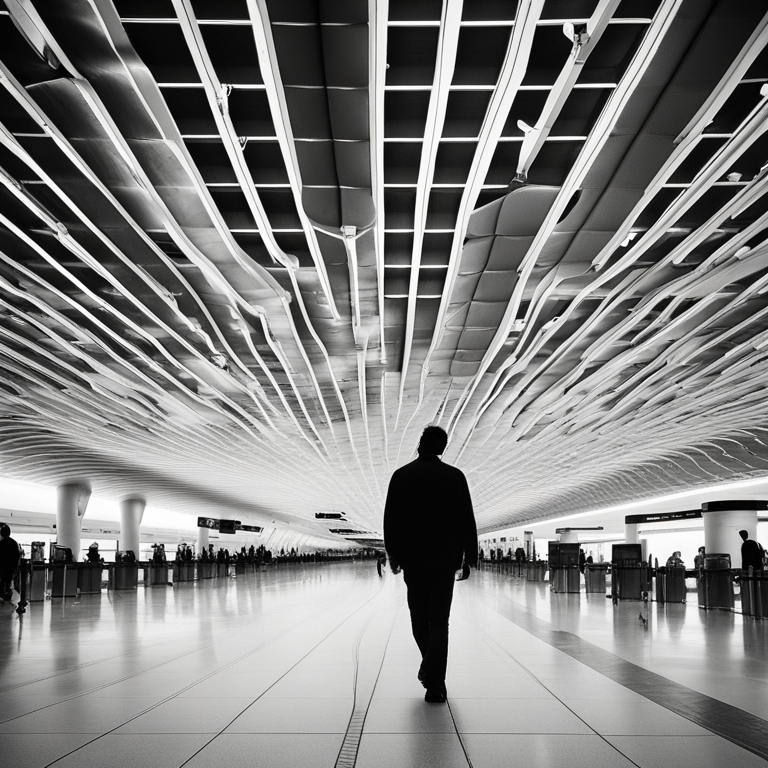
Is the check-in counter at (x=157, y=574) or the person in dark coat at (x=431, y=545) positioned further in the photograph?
the check-in counter at (x=157, y=574)

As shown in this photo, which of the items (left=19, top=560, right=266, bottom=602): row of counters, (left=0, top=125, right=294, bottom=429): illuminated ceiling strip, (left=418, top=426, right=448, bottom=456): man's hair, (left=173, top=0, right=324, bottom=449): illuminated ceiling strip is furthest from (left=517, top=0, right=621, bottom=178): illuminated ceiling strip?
(left=19, top=560, right=266, bottom=602): row of counters

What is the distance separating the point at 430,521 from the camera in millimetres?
4887

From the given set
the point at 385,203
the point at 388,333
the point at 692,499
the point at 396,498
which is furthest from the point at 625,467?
the point at 396,498

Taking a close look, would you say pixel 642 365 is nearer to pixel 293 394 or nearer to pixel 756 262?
pixel 756 262

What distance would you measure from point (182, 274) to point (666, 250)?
5.69m

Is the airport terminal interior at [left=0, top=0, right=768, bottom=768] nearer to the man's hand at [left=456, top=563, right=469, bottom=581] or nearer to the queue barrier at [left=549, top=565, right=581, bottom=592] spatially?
the man's hand at [left=456, top=563, right=469, bottom=581]

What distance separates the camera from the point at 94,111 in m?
5.87

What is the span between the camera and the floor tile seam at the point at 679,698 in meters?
3.88

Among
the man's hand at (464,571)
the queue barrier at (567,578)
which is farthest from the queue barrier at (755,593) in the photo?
the man's hand at (464,571)

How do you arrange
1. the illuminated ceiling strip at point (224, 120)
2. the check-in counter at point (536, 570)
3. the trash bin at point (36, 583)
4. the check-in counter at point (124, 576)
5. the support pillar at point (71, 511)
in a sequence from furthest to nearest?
the support pillar at point (71, 511) → the check-in counter at point (536, 570) → the check-in counter at point (124, 576) → the trash bin at point (36, 583) → the illuminated ceiling strip at point (224, 120)

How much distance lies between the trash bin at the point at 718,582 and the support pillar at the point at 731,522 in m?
10.6

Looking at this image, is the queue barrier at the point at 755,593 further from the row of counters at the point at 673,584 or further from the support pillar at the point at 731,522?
the support pillar at the point at 731,522

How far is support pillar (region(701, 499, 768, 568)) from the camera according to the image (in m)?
25.0

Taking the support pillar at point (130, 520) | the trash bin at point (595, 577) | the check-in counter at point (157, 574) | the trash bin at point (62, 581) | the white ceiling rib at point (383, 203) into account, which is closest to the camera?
the white ceiling rib at point (383, 203)
